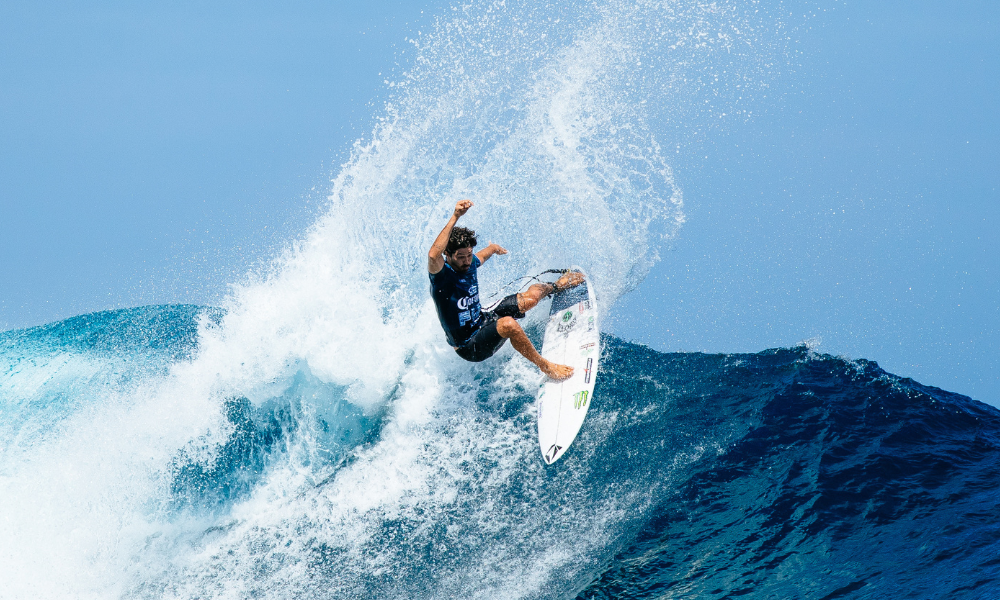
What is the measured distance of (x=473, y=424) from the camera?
678 cm

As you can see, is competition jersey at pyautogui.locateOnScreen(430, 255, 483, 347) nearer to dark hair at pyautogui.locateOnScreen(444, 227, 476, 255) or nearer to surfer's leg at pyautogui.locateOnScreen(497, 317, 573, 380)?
dark hair at pyautogui.locateOnScreen(444, 227, 476, 255)

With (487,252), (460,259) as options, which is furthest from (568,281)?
(460,259)

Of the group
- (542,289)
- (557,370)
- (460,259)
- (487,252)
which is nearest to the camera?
(460,259)

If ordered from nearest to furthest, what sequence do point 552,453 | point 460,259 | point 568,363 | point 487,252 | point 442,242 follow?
point 442,242 → point 552,453 → point 460,259 → point 568,363 → point 487,252

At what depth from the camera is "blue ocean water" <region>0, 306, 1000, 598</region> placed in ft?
17.6

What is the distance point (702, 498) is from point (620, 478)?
87 cm

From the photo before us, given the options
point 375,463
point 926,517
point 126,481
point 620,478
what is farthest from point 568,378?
point 126,481

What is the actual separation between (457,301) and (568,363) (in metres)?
1.44

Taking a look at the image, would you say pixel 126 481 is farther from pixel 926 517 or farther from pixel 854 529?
pixel 926 517

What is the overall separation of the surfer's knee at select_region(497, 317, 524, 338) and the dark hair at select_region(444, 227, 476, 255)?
875mm

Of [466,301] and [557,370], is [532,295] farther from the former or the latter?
[466,301]

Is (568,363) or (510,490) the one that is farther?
(568,363)

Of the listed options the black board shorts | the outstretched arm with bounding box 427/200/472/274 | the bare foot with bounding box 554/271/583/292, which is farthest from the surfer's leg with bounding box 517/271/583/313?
the outstretched arm with bounding box 427/200/472/274

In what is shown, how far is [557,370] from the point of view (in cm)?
645
